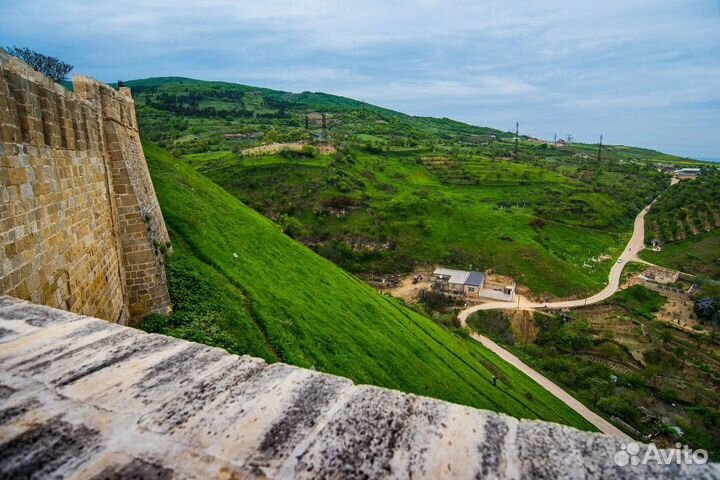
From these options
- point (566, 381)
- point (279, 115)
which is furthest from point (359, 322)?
point (279, 115)

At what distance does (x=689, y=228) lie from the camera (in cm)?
8844

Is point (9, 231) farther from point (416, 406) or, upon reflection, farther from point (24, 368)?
point (416, 406)

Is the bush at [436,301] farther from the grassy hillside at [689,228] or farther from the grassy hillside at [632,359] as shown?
the grassy hillside at [689,228]

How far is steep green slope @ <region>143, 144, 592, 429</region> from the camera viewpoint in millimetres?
14445

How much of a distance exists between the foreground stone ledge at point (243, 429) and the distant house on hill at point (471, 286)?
188 ft

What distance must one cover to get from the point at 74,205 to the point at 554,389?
43315 millimetres

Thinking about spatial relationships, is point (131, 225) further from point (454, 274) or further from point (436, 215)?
point (436, 215)

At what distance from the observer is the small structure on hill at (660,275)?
65250 millimetres

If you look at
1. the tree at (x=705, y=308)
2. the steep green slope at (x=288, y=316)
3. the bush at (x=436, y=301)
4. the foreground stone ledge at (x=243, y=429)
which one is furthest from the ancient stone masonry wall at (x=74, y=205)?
the tree at (x=705, y=308)

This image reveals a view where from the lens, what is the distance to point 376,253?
227 ft

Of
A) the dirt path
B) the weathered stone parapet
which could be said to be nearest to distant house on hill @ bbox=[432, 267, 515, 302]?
the dirt path

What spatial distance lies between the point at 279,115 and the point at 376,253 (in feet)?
449

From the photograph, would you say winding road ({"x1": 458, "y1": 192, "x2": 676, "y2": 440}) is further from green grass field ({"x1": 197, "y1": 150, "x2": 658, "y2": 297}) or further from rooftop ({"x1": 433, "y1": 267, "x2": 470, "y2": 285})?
rooftop ({"x1": 433, "y1": 267, "x2": 470, "y2": 285})

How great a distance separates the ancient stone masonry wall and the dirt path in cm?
3392
